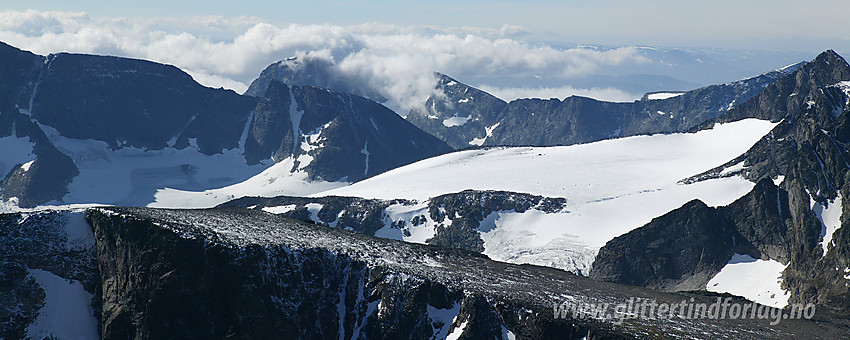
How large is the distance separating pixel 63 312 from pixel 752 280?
12507 cm

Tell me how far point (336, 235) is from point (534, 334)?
112 feet

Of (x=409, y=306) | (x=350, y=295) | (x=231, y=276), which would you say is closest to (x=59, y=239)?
(x=231, y=276)

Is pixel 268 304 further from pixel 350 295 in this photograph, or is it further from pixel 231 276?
pixel 350 295

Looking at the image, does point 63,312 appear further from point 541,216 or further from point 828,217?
point 828,217

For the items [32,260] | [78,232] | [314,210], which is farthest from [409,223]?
[32,260]

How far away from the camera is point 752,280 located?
131m

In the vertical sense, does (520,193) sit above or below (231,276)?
above

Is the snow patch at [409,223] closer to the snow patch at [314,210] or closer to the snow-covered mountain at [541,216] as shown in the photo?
the snow-covered mountain at [541,216]

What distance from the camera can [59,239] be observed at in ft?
248

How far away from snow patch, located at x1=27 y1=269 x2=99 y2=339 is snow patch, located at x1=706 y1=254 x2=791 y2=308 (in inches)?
4508

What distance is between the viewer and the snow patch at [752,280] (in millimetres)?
122875

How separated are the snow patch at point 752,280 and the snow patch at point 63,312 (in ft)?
376

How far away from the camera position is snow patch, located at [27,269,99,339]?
68.2 m

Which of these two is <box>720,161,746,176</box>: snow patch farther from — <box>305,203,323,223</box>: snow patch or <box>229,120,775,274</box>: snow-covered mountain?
<box>305,203,323,223</box>: snow patch
